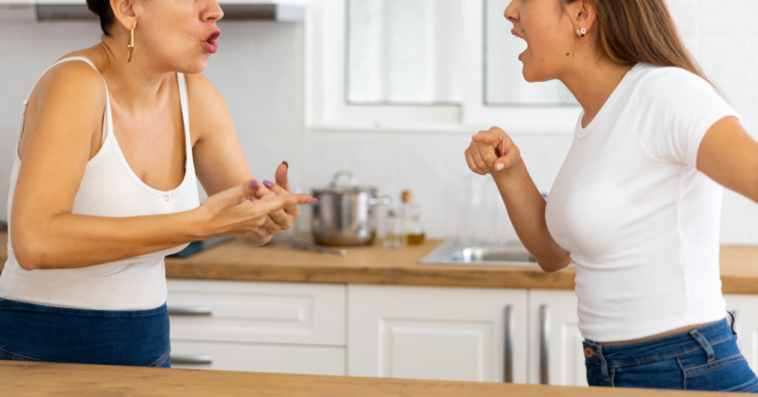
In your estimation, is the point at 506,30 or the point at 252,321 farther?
the point at 506,30

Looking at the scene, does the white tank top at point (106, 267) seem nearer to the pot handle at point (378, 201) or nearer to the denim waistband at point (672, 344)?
the denim waistband at point (672, 344)

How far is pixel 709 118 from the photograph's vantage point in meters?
0.91

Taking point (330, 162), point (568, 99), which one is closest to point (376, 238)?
point (330, 162)

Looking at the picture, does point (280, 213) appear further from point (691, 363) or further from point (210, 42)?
point (691, 363)

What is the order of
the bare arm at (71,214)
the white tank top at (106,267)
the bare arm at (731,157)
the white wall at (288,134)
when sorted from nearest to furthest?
the bare arm at (731,157) → the bare arm at (71,214) → the white tank top at (106,267) → the white wall at (288,134)

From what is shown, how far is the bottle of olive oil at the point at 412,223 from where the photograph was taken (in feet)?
7.57

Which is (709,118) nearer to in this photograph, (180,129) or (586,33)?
(586,33)

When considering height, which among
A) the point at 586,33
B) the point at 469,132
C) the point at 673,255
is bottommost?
the point at 673,255

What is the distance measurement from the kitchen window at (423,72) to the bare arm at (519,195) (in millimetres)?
1172

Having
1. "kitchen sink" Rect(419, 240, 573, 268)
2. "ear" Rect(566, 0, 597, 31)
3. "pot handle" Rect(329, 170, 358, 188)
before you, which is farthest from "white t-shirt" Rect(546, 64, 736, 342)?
"pot handle" Rect(329, 170, 358, 188)

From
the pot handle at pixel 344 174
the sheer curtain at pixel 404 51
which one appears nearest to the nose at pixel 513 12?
the pot handle at pixel 344 174

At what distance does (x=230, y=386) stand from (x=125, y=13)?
65 centimetres

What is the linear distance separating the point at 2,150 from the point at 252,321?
135 centimetres

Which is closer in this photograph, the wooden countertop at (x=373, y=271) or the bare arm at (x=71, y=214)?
the bare arm at (x=71, y=214)
